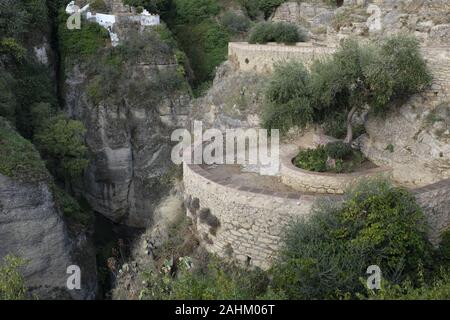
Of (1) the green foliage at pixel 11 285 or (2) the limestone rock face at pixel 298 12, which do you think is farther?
(2) the limestone rock face at pixel 298 12

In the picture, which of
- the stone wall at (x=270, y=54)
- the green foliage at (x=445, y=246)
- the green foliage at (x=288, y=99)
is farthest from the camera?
the stone wall at (x=270, y=54)

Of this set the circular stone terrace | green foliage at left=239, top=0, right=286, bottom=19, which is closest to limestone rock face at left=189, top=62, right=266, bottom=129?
the circular stone terrace

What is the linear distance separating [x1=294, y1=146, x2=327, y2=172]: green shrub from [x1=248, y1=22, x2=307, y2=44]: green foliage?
442 inches

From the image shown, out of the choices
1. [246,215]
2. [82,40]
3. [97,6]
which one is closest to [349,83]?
[246,215]

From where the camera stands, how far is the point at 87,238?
22516mm

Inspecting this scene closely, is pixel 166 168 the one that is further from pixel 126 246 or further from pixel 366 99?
pixel 366 99

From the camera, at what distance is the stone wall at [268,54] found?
21.5 meters

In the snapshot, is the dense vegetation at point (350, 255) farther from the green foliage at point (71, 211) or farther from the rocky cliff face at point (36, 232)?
the green foliage at point (71, 211)

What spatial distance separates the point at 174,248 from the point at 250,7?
30.1 metres

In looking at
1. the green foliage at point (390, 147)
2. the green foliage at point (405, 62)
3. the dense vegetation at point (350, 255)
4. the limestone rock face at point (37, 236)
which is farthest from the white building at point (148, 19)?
the dense vegetation at point (350, 255)

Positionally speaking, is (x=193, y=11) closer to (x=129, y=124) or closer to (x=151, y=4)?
(x=151, y=4)

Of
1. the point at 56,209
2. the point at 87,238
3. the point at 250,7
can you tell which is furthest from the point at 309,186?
the point at 250,7

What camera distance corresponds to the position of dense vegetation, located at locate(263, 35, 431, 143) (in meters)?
13.3

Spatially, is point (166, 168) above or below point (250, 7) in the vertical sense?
below
